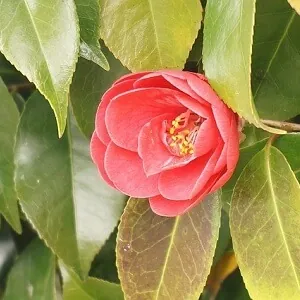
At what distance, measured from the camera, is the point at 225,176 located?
436mm

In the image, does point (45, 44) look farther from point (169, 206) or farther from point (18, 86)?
point (18, 86)

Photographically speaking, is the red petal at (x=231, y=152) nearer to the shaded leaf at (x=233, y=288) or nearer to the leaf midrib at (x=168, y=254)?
the leaf midrib at (x=168, y=254)

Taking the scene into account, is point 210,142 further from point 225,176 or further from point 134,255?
point 134,255

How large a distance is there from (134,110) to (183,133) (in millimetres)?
44

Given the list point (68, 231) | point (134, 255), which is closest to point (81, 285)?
point (68, 231)

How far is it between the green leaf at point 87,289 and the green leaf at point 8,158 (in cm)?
7

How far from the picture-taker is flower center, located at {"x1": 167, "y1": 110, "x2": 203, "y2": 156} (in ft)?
1.59

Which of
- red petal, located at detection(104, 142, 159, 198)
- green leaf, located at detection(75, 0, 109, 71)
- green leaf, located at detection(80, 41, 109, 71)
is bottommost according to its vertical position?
red petal, located at detection(104, 142, 159, 198)

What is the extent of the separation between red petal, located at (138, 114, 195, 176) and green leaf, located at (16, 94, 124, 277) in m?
0.17

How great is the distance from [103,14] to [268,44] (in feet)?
0.45

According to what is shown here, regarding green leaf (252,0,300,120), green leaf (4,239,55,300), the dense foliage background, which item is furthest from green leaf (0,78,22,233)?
green leaf (252,0,300,120)

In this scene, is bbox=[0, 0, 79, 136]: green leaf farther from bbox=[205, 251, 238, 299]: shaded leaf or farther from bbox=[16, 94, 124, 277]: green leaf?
bbox=[205, 251, 238, 299]: shaded leaf

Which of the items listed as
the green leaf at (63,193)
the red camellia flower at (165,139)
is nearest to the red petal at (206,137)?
the red camellia flower at (165,139)

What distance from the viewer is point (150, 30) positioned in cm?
48
